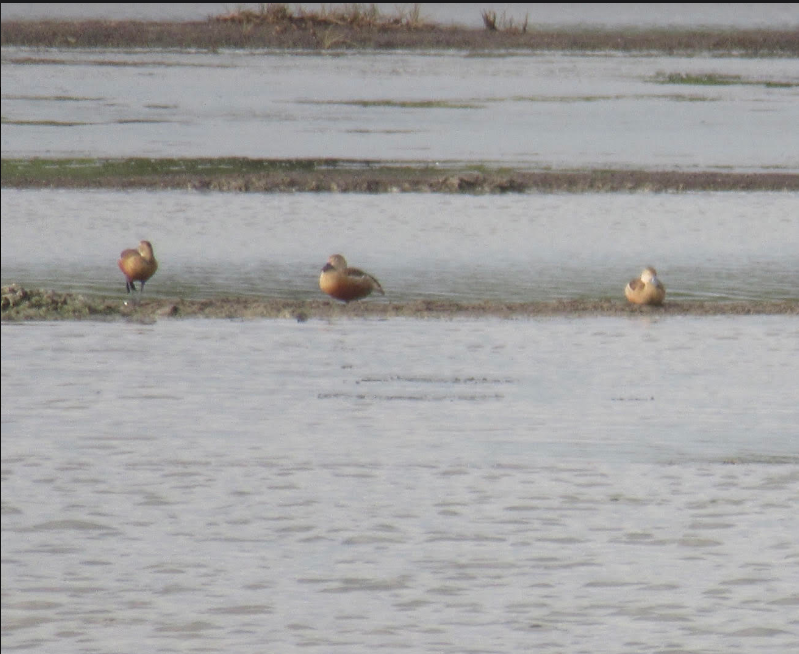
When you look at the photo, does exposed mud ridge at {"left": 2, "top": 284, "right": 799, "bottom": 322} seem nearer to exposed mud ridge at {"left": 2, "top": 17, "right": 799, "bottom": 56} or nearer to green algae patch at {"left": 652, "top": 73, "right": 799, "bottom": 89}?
green algae patch at {"left": 652, "top": 73, "right": 799, "bottom": 89}

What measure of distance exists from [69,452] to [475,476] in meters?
2.02

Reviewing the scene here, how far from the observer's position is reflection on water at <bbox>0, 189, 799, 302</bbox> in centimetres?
1587

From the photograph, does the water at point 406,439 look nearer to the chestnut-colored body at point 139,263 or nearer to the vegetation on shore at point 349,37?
the chestnut-colored body at point 139,263

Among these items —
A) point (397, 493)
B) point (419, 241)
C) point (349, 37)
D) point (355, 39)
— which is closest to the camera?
point (397, 493)

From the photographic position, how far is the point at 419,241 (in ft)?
61.1

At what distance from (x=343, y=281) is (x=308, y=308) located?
37 cm

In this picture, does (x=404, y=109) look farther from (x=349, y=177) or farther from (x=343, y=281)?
(x=343, y=281)

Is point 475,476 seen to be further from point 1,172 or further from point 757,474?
point 1,172

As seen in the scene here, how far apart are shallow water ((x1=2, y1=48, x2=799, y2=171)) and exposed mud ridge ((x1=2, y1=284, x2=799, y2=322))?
1129 centimetres

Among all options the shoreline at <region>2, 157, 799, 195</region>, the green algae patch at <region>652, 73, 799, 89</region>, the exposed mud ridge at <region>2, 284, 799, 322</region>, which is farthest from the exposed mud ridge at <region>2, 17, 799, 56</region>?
the exposed mud ridge at <region>2, 284, 799, 322</region>

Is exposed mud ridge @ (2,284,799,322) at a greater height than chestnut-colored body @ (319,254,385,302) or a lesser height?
lesser

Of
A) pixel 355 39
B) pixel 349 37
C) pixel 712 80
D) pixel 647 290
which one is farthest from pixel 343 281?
pixel 349 37

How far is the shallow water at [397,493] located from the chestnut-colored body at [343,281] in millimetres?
1103

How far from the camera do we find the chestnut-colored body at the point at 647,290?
14.3m
